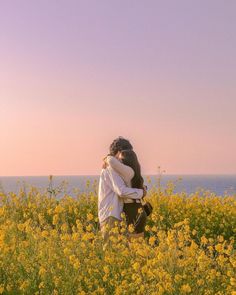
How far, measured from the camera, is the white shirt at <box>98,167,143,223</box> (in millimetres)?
7036

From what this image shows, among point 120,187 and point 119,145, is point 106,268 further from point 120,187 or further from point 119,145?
point 119,145

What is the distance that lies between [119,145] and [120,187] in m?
0.51

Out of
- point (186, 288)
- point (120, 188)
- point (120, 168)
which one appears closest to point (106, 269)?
point (186, 288)

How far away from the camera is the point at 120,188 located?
275 inches

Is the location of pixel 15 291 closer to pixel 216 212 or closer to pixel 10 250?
pixel 10 250

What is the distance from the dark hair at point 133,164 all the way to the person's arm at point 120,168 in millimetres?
93

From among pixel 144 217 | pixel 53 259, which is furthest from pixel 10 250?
pixel 144 217

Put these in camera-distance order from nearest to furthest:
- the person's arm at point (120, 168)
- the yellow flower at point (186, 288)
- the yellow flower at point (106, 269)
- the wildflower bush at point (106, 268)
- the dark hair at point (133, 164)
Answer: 1. the yellow flower at point (186, 288)
2. the wildflower bush at point (106, 268)
3. the yellow flower at point (106, 269)
4. the person's arm at point (120, 168)
5. the dark hair at point (133, 164)

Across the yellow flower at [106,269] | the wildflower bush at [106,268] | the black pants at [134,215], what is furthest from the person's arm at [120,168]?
the yellow flower at [106,269]

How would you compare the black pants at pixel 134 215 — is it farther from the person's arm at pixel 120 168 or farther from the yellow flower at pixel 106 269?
the yellow flower at pixel 106 269

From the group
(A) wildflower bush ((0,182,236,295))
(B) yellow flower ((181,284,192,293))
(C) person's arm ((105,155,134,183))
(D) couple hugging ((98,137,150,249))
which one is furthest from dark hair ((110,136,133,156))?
(B) yellow flower ((181,284,192,293))

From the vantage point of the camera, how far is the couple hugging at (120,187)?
7035mm

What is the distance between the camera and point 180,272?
562 cm

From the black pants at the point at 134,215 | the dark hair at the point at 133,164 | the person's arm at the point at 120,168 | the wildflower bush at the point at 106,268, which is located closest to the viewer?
the wildflower bush at the point at 106,268
